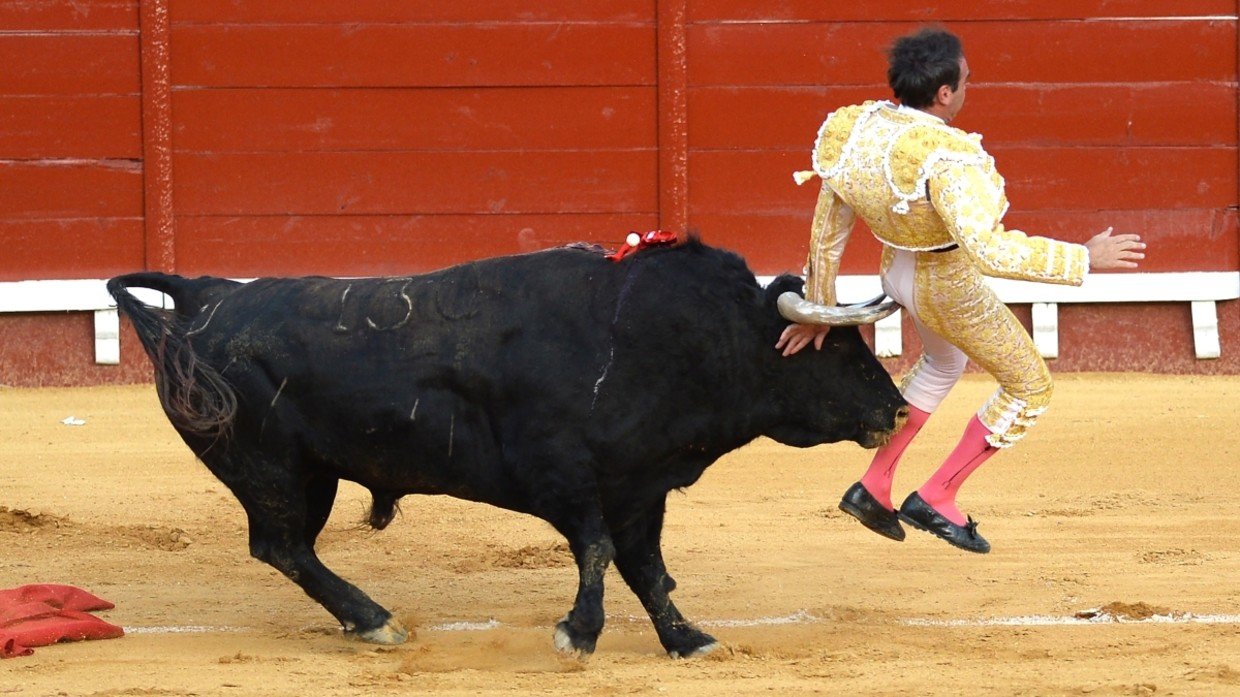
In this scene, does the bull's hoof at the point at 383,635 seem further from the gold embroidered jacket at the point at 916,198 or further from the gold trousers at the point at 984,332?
the gold trousers at the point at 984,332

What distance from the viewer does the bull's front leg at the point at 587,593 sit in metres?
3.94

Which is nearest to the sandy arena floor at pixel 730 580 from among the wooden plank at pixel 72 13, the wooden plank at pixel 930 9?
the wooden plank at pixel 72 13

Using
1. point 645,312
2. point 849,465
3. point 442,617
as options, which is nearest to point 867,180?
point 645,312

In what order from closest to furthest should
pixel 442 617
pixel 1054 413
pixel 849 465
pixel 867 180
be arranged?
pixel 867 180 < pixel 442 617 < pixel 849 465 < pixel 1054 413

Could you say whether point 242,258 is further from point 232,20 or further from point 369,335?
point 369,335

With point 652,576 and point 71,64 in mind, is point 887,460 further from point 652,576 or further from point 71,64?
point 71,64

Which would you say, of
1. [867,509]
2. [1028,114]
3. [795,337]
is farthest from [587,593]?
[1028,114]

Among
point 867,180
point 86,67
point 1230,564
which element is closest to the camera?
point 867,180

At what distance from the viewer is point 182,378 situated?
163 inches

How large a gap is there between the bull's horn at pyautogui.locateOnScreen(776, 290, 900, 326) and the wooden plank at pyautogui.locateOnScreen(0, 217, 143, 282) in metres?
5.42

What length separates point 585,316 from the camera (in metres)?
4.05

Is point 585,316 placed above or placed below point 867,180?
below

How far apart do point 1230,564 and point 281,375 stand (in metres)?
2.64

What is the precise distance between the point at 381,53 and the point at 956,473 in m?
5.02
